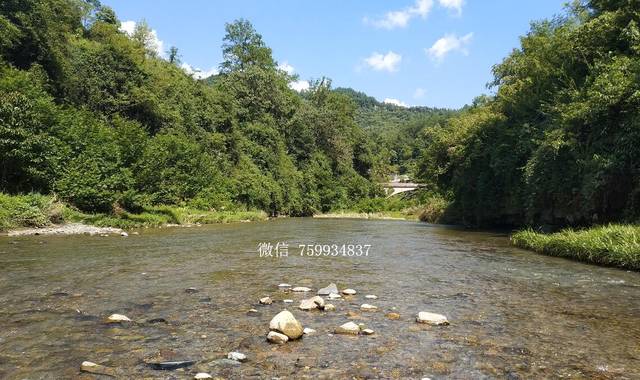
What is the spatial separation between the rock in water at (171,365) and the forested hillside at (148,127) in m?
23.1

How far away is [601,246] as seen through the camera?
1482cm

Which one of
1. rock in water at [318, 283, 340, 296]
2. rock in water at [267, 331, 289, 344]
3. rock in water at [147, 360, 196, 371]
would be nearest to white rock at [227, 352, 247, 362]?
rock in water at [147, 360, 196, 371]

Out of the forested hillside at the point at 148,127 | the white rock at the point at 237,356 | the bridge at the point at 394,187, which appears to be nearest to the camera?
the white rock at the point at 237,356

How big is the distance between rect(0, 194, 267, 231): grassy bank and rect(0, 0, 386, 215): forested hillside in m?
1.16

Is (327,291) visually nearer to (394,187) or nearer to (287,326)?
(287,326)

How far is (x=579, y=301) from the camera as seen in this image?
9406mm

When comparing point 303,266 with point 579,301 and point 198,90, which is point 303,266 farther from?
point 198,90

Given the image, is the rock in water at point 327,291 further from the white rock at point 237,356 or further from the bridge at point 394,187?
the bridge at point 394,187

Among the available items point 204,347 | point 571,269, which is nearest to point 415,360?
point 204,347

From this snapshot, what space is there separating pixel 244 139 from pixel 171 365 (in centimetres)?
5963

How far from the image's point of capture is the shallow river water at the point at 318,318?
18.4 feet

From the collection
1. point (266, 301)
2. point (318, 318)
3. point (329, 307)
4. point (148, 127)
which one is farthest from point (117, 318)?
point (148, 127)

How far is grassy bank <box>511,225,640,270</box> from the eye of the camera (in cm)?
1375

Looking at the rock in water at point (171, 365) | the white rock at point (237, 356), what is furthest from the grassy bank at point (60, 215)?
the white rock at point (237, 356)
